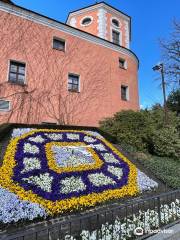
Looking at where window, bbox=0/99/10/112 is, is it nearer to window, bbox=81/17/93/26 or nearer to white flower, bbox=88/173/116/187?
white flower, bbox=88/173/116/187

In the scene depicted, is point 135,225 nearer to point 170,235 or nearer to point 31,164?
point 170,235

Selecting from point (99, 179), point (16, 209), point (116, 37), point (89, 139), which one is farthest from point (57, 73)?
point (16, 209)

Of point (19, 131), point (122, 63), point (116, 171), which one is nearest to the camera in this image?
point (116, 171)

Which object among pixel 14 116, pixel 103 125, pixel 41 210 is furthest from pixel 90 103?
pixel 41 210

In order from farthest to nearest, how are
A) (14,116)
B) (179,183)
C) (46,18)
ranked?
(46,18)
(14,116)
(179,183)

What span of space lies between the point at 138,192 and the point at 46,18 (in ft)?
48.0

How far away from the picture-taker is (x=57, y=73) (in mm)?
17000

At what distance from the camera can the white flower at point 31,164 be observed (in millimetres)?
7688

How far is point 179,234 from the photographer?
5.18 metres

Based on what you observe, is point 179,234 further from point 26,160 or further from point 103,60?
point 103,60

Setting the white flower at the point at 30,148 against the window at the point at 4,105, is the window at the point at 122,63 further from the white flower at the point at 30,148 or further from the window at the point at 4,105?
the white flower at the point at 30,148

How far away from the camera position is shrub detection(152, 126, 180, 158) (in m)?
13.3

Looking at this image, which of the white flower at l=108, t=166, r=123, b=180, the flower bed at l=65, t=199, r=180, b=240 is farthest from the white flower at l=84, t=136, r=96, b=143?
the flower bed at l=65, t=199, r=180, b=240

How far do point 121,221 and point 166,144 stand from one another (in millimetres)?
8919
